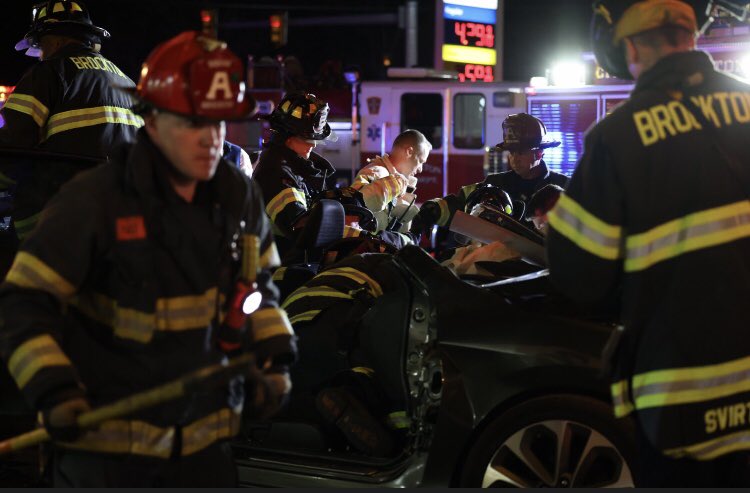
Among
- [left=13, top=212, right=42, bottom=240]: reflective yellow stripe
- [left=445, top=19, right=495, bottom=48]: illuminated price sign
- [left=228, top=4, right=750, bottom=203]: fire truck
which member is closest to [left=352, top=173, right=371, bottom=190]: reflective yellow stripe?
[left=13, top=212, right=42, bottom=240]: reflective yellow stripe

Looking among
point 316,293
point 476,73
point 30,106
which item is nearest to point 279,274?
point 316,293

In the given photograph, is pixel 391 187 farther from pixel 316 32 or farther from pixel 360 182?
pixel 316 32

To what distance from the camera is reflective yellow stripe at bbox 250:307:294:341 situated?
3047 mm

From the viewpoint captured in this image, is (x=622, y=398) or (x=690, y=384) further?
(x=622, y=398)

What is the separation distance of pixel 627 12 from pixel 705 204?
603 millimetres

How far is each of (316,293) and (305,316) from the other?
0.11 m

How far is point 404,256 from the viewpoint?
4.52 m

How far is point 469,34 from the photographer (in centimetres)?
2331

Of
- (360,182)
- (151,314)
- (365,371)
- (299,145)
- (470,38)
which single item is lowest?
(365,371)

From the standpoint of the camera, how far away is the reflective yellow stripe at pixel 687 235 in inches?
117

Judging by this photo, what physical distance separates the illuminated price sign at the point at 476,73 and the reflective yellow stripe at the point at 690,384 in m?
20.3

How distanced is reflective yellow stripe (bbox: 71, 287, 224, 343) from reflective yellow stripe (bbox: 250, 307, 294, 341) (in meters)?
0.19

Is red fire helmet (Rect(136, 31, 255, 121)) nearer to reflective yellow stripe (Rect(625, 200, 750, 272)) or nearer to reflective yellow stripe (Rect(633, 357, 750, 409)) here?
reflective yellow stripe (Rect(625, 200, 750, 272))

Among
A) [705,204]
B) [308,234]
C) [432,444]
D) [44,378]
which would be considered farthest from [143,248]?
[308,234]
